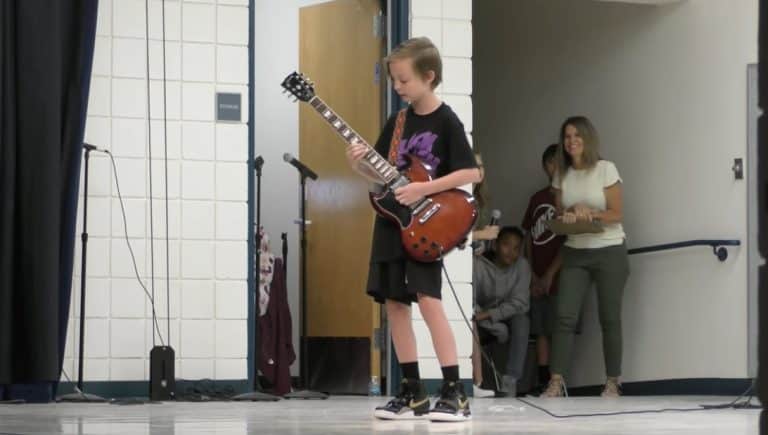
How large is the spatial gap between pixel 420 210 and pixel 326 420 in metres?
0.75

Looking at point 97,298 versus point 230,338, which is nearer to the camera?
point 97,298

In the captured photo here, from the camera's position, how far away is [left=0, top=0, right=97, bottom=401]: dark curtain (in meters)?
6.03

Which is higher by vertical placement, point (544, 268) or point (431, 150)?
point (431, 150)

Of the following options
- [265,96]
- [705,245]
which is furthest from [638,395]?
[265,96]

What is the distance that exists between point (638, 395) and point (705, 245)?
38.7 inches

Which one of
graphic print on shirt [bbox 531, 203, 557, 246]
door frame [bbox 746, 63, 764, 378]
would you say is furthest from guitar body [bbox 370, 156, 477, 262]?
graphic print on shirt [bbox 531, 203, 557, 246]

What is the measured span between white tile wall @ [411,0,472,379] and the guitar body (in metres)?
2.34

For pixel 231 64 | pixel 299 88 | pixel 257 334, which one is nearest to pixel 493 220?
pixel 257 334

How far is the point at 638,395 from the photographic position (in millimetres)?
A: 7953

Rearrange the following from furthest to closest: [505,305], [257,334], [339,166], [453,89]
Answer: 1. [505,305]
2. [339,166]
3. [453,89]
4. [257,334]

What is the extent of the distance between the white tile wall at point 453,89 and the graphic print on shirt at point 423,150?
2.36 meters

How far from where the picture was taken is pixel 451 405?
4.59 m

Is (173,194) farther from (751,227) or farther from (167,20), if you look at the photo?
(751,227)

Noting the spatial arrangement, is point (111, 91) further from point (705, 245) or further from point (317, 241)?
point (705, 245)
